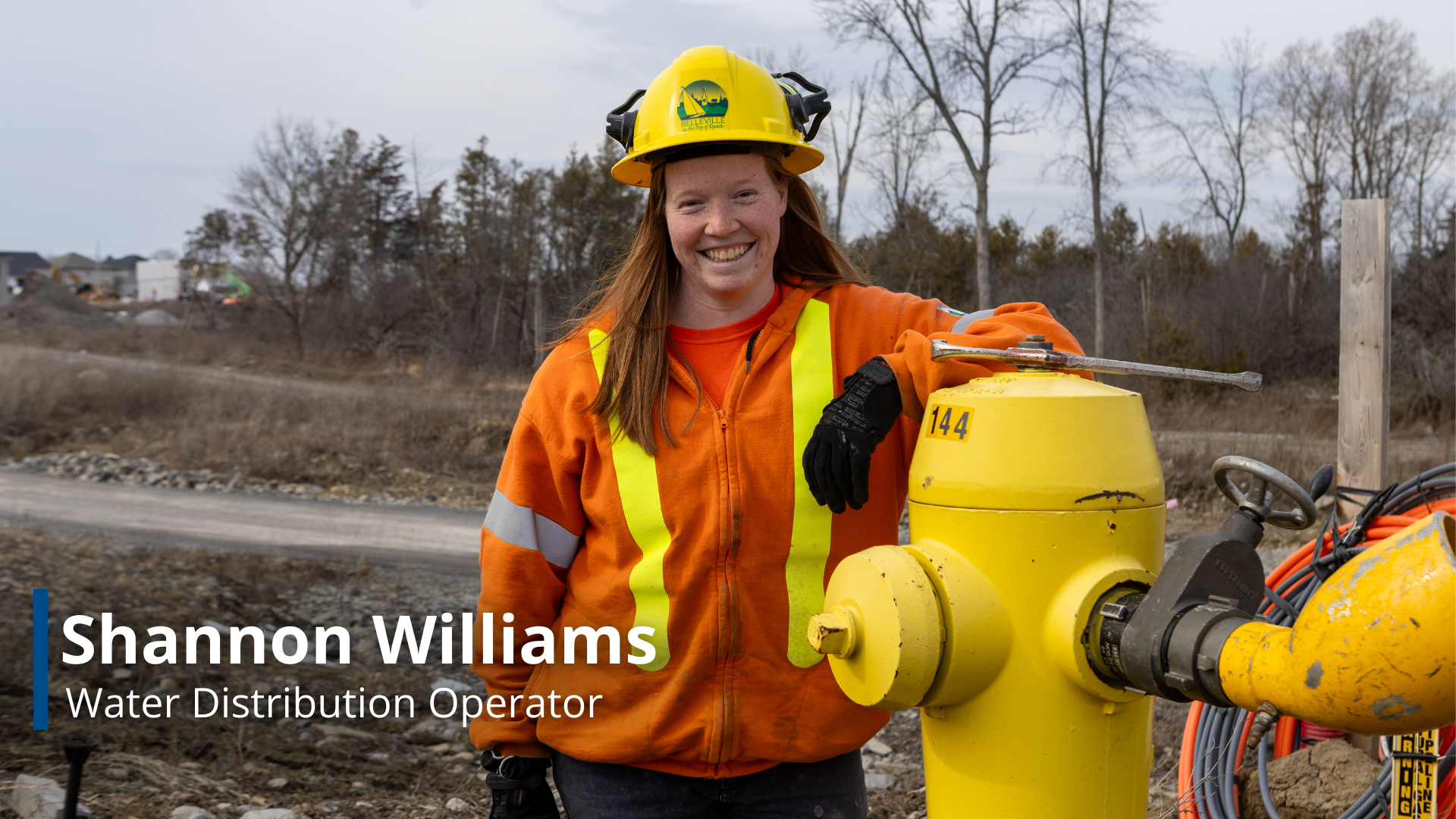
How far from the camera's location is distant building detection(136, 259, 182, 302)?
5634 centimetres

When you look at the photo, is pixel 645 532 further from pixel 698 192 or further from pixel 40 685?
pixel 40 685

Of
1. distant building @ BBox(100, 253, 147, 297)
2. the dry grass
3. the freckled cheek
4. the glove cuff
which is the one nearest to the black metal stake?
the freckled cheek

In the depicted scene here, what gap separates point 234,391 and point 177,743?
1403cm

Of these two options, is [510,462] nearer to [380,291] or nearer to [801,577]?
[801,577]

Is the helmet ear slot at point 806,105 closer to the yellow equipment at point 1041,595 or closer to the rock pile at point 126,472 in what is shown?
the yellow equipment at point 1041,595

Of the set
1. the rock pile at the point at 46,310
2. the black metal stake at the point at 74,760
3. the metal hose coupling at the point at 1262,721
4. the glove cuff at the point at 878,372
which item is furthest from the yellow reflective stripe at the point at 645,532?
the rock pile at the point at 46,310

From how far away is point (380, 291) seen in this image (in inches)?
1220

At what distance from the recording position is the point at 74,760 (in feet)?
6.72

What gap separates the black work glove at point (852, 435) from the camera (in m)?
1.58

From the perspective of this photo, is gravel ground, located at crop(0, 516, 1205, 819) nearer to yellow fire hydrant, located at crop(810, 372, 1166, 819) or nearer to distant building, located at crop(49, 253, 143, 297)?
yellow fire hydrant, located at crop(810, 372, 1166, 819)

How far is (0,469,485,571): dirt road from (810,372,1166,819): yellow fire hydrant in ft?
23.2

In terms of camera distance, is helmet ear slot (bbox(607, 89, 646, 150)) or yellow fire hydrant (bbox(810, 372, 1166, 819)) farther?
helmet ear slot (bbox(607, 89, 646, 150))

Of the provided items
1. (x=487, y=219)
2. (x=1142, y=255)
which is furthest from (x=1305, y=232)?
(x=487, y=219)

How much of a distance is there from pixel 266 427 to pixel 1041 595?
1425 cm
